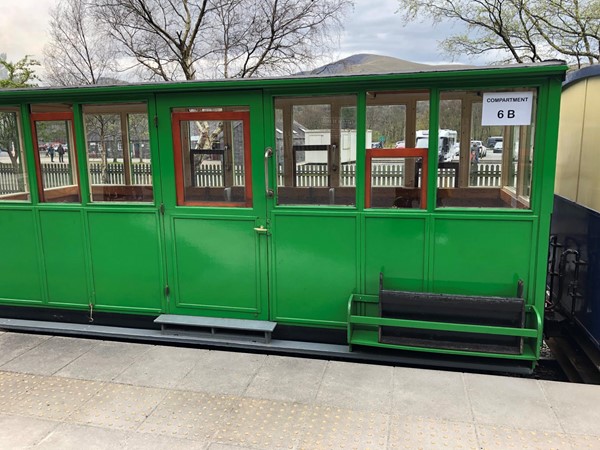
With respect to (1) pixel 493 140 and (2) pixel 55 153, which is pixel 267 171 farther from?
(2) pixel 55 153

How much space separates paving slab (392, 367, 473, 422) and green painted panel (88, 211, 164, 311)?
2382 mm

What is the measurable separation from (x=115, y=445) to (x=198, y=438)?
503mm

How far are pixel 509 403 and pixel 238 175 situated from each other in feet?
9.23

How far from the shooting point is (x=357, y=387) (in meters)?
3.55

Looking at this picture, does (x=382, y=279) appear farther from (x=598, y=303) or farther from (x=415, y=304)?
(x=598, y=303)

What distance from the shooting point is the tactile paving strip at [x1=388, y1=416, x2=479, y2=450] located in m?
2.85

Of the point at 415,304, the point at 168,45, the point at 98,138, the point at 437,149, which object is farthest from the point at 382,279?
the point at 168,45

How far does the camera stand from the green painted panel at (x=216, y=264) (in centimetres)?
427

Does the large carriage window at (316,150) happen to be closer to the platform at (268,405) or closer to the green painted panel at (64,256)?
the platform at (268,405)

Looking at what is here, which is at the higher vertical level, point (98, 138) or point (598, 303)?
point (98, 138)

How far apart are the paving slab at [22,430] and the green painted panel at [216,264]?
1.58m

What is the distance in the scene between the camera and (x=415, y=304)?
3.79 meters

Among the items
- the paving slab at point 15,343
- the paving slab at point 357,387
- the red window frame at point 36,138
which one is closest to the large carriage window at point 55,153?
the red window frame at point 36,138

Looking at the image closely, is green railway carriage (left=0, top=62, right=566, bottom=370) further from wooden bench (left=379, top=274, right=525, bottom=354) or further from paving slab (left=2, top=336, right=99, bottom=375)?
paving slab (left=2, top=336, right=99, bottom=375)
